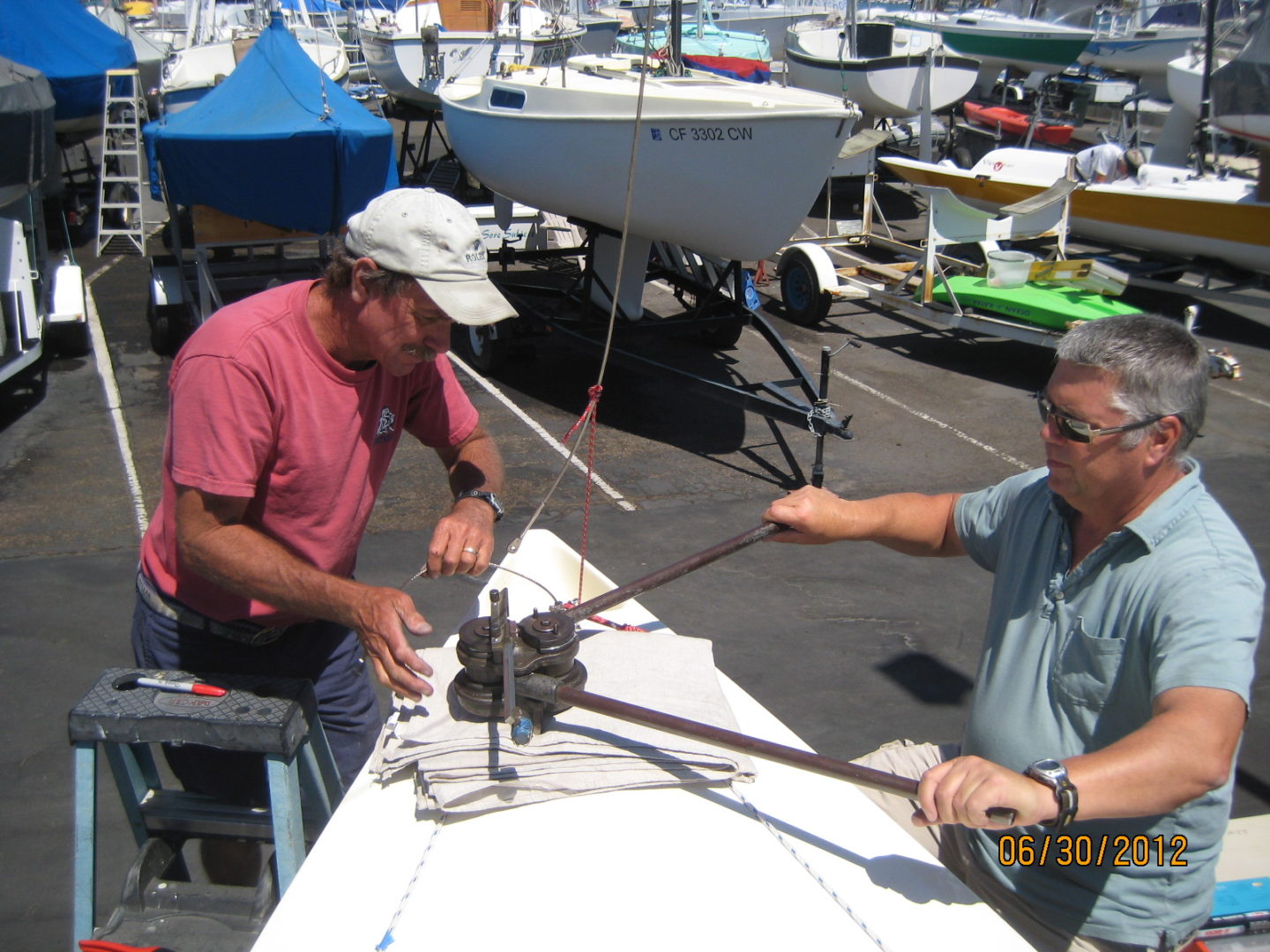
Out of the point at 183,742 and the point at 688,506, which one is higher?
the point at 183,742

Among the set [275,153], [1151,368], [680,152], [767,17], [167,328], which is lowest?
[167,328]

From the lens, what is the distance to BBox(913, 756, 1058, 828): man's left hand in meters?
1.56

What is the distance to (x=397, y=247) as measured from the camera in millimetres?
2035

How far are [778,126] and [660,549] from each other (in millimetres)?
2860

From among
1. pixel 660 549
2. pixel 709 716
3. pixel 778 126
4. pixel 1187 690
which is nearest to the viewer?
pixel 1187 690

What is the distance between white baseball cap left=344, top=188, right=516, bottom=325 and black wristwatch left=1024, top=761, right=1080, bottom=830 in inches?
50.1

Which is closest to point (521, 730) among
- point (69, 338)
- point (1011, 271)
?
point (1011, 271)

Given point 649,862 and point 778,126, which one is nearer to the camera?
point 649,862

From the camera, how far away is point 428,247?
204cm

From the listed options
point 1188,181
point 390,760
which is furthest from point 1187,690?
point 1188,181

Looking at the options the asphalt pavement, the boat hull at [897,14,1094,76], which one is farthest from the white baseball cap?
the boat hull at [897,14,1094,76]

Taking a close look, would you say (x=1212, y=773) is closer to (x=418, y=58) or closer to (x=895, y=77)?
(x=895, y=77)

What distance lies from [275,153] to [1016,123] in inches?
624

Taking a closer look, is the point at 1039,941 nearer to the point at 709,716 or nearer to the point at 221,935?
the point at 709,716
